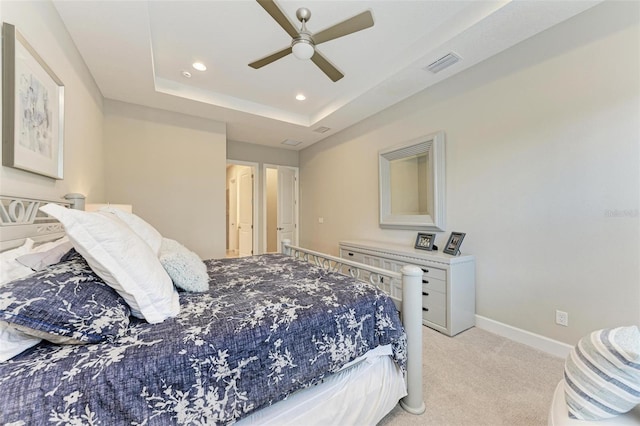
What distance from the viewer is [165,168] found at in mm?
3641

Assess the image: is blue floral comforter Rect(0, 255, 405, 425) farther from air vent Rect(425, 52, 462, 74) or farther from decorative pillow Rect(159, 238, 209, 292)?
air vent Rect(425, 52, 462, 74)

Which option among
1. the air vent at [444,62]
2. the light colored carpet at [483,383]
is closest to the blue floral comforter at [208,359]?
the light colored carpet at [483,383]

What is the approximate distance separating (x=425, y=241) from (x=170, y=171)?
144 inches

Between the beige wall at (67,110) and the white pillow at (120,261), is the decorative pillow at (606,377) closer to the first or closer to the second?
the white pillow at (120,261)

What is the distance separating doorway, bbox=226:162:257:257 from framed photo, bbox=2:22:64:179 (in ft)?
11.4

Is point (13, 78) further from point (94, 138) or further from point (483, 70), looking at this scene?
point (483, 70)

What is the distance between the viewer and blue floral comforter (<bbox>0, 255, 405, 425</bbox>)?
75cm

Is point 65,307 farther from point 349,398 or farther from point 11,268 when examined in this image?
point 349,398

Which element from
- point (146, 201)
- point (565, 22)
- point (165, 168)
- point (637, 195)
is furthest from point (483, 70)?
point (146, 201)

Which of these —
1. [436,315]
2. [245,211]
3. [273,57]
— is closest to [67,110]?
[273,57]

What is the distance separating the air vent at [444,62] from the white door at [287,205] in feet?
12.2

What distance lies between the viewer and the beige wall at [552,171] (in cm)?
183

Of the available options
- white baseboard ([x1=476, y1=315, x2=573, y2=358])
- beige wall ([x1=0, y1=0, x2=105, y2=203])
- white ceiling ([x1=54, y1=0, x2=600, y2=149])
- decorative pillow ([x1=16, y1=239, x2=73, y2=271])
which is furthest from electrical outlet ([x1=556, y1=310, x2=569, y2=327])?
beige wall ([x1=0, y1=0, x2=105, y2=203])

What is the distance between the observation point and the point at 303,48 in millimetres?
1920
